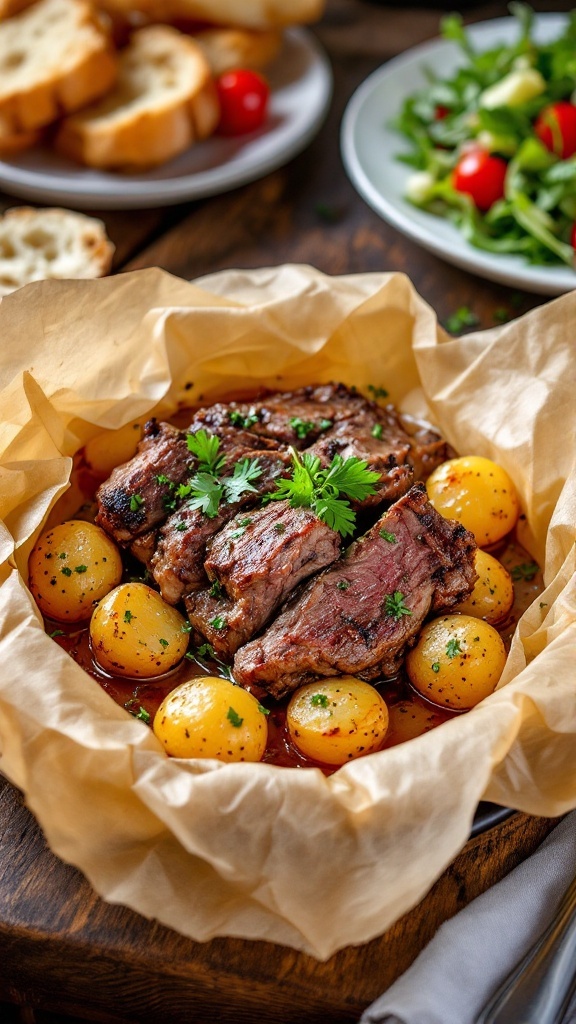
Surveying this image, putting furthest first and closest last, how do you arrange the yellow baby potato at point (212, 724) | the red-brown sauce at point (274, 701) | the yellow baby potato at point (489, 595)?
the yellow baby potato at point (489, 595) < the red-brown sauce at point (274, 701) < the yellow baby potato at point (212, 724)

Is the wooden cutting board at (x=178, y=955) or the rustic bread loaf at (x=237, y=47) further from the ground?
the rustic bread loaf at (x=237, y=47)

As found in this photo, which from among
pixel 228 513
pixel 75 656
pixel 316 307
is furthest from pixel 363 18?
pixel 75 656

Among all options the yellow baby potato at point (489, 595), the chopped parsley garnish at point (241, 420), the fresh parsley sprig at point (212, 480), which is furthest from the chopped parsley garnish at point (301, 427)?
the yellow baby potato at point (489, 595)

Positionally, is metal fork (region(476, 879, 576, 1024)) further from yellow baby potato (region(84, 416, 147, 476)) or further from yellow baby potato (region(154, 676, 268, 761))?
yellow baby potato (region(84, 416, 147, 476))

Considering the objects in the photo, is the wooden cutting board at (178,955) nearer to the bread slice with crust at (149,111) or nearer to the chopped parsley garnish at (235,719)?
the chopped parsley garnish at (235,719)

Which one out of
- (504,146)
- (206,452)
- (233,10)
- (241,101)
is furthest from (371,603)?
(233,10)

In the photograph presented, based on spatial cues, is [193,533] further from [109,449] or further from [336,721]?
[336,721]

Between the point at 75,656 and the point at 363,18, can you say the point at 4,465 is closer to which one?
the point at 75,656
